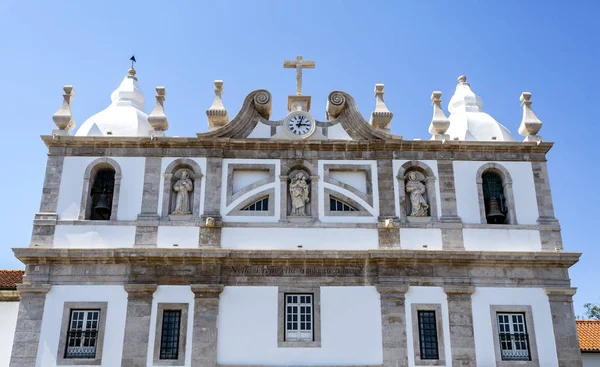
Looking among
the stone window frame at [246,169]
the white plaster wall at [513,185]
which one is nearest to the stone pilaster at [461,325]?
the white plaster wall at [513,185]

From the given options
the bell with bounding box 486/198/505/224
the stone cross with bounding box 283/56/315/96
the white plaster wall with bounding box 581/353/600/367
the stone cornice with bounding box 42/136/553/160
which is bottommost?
the white plaster wall with bounding box 581/353/600/367

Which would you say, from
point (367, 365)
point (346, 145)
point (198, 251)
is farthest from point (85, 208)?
point (367, 365)

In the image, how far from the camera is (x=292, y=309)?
18609 mm

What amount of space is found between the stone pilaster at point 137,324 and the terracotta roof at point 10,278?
545 cm

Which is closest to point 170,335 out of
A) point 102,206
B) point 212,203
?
point 212,203

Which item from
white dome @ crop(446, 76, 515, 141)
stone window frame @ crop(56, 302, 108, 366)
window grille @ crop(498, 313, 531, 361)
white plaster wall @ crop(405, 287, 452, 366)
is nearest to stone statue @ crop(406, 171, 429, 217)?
white plaster wall @ crop(405, 287, 452, 366)

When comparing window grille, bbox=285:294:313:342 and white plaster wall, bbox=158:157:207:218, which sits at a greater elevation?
white plaster wall, bbox=158:157:207:218

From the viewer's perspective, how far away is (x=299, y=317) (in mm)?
18531

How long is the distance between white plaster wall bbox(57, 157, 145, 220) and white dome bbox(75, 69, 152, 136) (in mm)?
1177

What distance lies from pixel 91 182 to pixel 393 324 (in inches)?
386

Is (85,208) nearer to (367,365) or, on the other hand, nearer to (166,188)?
(166,188)

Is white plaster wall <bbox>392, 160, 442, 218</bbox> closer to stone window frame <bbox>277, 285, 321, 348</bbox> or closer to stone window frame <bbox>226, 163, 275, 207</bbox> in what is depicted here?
stone window frame <bbox>277, 285, 321, 348</bbox>

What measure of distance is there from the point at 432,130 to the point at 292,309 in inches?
287

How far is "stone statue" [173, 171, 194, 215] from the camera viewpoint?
1951 cm
